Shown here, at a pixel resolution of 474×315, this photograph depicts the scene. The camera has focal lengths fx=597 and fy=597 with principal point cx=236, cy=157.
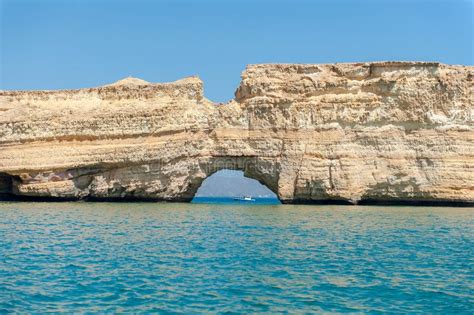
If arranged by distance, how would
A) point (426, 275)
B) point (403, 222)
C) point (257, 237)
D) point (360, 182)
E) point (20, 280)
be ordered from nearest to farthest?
point (20, 280) < point (426, 275) < point (257, 237) < point (403, 222) < point (360, 182)

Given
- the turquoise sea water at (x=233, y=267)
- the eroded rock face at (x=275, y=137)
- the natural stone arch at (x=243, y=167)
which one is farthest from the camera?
the natural stone arch at (x=243, y=167)

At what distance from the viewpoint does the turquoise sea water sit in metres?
9.22

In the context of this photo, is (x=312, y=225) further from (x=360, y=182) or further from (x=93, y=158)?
(x=93, y=158)

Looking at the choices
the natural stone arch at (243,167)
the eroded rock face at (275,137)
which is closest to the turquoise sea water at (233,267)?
the eroded rock face at (275,137)

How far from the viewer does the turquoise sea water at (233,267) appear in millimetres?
9219

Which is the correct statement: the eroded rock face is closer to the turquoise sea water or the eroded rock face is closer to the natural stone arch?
the natural stone arch

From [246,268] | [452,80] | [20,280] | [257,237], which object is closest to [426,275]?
[246,268]

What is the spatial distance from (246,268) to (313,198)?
70.5ft

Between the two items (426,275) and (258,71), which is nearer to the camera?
(426,275)

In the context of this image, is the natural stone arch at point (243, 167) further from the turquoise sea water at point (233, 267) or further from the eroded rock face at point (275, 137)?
the turquoise sea water at point (233, 267)

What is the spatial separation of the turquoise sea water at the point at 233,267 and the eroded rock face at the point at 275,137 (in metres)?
11.8

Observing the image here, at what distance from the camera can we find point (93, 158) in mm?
32281

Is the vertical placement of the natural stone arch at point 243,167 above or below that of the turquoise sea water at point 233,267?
above

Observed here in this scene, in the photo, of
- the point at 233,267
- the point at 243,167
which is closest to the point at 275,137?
the point at 243,167
